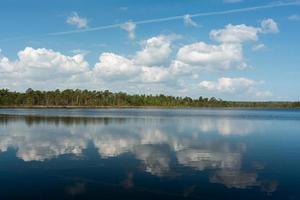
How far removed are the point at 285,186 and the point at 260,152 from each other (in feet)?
42.8

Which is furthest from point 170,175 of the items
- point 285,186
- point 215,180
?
point 285,186

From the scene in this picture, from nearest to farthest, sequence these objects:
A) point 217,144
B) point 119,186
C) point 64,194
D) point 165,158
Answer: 1. point 64,194
2. point 119,186
3. point 165,158
4. point 217,144

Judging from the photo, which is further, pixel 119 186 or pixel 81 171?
A: pixel 81 171

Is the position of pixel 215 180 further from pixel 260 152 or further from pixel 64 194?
pixel 260 152

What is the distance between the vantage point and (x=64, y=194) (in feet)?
59.8

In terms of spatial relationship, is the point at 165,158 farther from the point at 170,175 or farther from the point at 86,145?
the point at 86,145

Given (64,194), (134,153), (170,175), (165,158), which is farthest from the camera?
(134,153)

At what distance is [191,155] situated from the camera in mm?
30797

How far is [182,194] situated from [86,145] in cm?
1931

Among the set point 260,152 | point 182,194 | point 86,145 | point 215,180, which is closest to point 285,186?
point 215,180

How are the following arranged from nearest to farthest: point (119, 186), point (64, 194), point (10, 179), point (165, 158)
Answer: point (64, 194)
point (119, 186)
point (10, 179)
point (165, 158)

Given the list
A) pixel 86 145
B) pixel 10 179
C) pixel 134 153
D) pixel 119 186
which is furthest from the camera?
pixel 86 145

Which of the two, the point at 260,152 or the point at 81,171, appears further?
the point at 260,152

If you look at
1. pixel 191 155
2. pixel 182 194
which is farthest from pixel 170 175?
pixel 191 155
